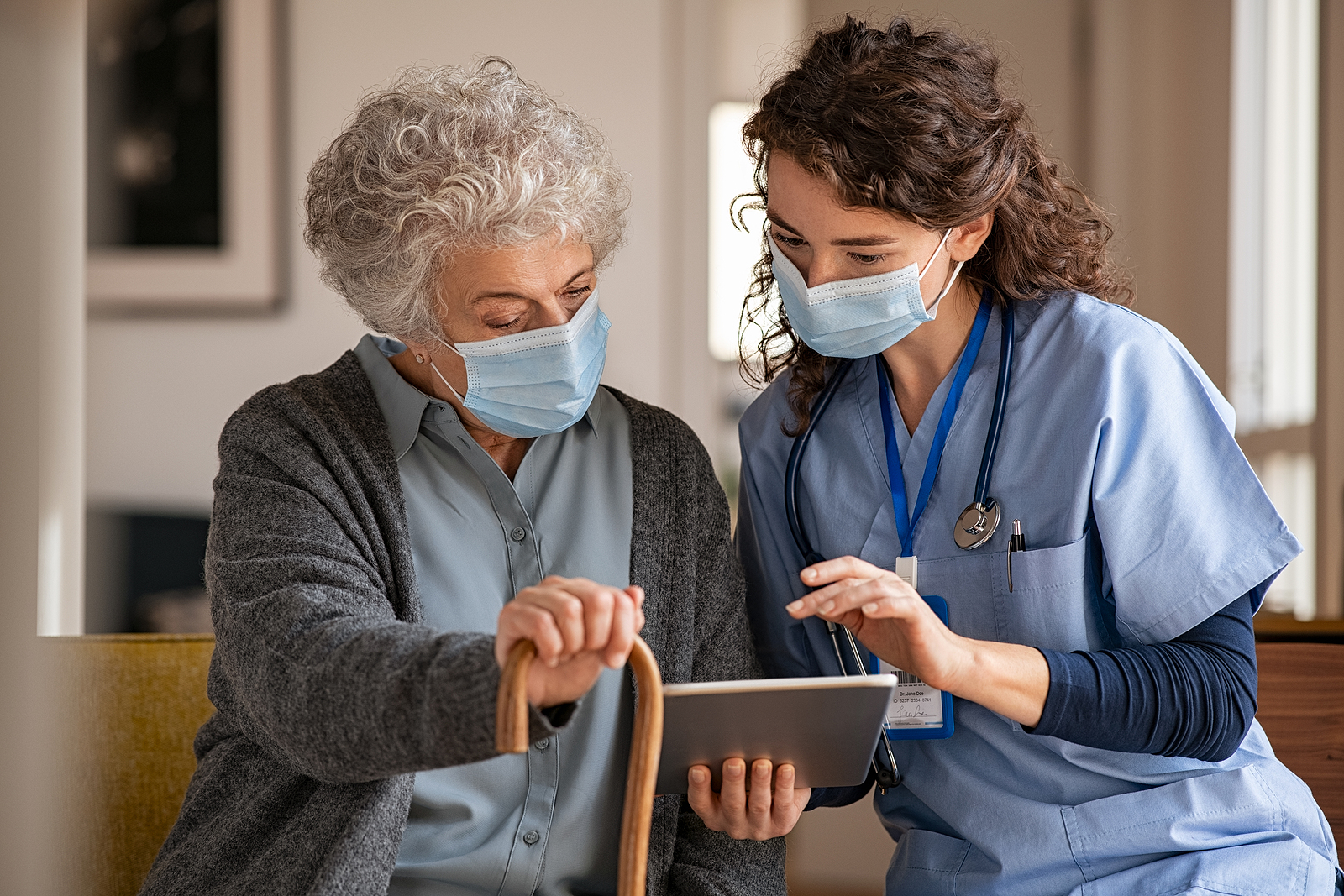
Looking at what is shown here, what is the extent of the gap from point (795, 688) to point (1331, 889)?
717 mm

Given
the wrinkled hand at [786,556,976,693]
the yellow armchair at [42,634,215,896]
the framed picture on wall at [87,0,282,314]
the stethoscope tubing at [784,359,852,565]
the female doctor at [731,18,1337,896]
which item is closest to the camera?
the wrinkled hand at [786,556,976,693]

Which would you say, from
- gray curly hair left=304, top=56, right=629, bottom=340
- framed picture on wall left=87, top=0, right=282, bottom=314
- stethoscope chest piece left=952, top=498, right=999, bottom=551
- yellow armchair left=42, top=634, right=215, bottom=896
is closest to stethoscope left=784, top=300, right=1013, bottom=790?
stethoscope chest piece left=952, top=498, right=999, bottom=551

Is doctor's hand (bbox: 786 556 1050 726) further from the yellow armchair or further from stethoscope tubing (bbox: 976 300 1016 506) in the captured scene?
the yellow armchair

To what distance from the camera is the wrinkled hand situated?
1.11 metres

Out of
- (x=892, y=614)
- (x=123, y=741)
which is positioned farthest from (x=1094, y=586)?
(x=123, y=741)

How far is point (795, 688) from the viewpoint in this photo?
99 centimetres

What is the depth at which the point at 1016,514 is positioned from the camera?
134 centimetres

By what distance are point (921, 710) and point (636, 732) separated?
0.54 metres

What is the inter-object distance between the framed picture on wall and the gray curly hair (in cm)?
158

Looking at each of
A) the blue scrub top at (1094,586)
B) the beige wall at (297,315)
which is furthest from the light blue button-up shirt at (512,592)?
the beige wall at (297,315)

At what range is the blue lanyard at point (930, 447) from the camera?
1.39 meters

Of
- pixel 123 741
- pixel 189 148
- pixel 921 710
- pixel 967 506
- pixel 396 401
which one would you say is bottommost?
pixel 123 741

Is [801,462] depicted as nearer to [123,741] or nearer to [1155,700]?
[1155,700]

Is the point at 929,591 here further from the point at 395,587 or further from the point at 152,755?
the point at 152,755
